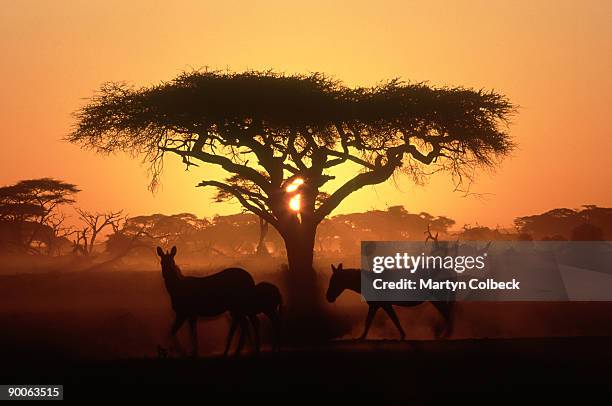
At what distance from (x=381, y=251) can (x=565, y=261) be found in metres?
10.2

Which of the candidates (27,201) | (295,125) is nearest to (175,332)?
(295,125)

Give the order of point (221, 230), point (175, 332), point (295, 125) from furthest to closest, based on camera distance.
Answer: point (221, 230) < point (295, 125) < point (175, 332)

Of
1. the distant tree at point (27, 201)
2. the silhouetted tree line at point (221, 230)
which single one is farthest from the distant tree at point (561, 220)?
the distant tree at point (27, 201)

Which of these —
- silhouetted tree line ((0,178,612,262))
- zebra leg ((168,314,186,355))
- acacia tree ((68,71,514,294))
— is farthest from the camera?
silhouetted tree line ((0,178,612,262))

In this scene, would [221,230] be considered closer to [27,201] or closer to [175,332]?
[27,201]

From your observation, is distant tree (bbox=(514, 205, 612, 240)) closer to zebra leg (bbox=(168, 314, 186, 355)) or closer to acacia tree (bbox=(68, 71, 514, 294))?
acacia tree (bbox=(68, 71, 514, 294))

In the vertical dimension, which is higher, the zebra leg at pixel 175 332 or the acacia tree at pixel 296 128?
the acacia tree at pixel 296 128

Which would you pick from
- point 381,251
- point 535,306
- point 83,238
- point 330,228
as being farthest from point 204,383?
point 330,228

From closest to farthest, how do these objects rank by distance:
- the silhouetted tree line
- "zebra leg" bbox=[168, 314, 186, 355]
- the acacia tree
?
"zebra leg" bbox=[168, 314, 186, 355] < the acacia tree < the silhouetted tree line

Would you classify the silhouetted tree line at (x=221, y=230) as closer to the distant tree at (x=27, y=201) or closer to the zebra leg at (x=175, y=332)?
the distant tree at (x=27, y=201)

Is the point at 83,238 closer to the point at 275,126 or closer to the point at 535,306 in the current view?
the point at 275,126

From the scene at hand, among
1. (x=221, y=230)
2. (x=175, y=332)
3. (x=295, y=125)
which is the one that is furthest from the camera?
(x=221, y=230)

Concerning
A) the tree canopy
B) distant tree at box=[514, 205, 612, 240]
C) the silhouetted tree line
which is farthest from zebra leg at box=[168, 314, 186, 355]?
distant tree at box=[514, 205, 612, 240]

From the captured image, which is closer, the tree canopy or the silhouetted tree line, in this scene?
the tree canopy
